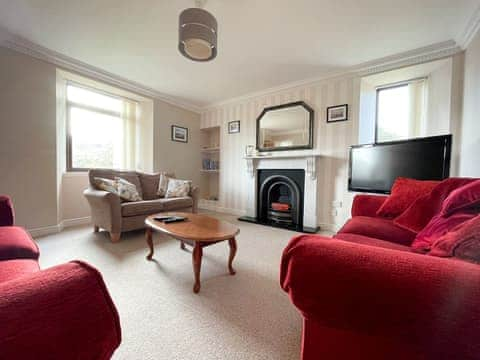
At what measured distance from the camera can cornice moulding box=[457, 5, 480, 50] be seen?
1968mm

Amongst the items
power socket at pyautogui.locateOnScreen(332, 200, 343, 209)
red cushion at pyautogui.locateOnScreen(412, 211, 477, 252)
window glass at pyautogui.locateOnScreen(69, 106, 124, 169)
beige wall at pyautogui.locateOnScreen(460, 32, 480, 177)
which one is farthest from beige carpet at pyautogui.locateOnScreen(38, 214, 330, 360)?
beige wall at pyautogui.locateOnScreen(460, 32, 480, 177)

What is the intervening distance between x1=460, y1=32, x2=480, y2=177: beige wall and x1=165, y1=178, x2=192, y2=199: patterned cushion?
3497mm

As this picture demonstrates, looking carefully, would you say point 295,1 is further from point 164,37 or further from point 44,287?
point 44,287

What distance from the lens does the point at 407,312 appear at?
51 cm

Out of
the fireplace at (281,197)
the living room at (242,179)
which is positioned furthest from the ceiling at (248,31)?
the fireplace at (281,197)

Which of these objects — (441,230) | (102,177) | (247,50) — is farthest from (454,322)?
(102,177)

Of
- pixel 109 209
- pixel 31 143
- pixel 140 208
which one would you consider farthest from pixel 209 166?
pixel 31 143

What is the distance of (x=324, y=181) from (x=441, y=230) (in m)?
2.30

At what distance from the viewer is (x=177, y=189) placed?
11.3 feet

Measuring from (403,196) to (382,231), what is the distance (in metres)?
0.53

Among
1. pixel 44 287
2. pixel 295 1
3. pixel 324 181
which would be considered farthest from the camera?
pixel 324 181

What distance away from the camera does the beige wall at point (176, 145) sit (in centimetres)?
416

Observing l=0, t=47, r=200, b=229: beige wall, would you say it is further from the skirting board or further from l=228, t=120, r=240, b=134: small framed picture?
l=228, t=120, r=240, b=134: small framed picture

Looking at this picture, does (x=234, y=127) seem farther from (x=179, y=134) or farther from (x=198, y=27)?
(x=198, y=27)
